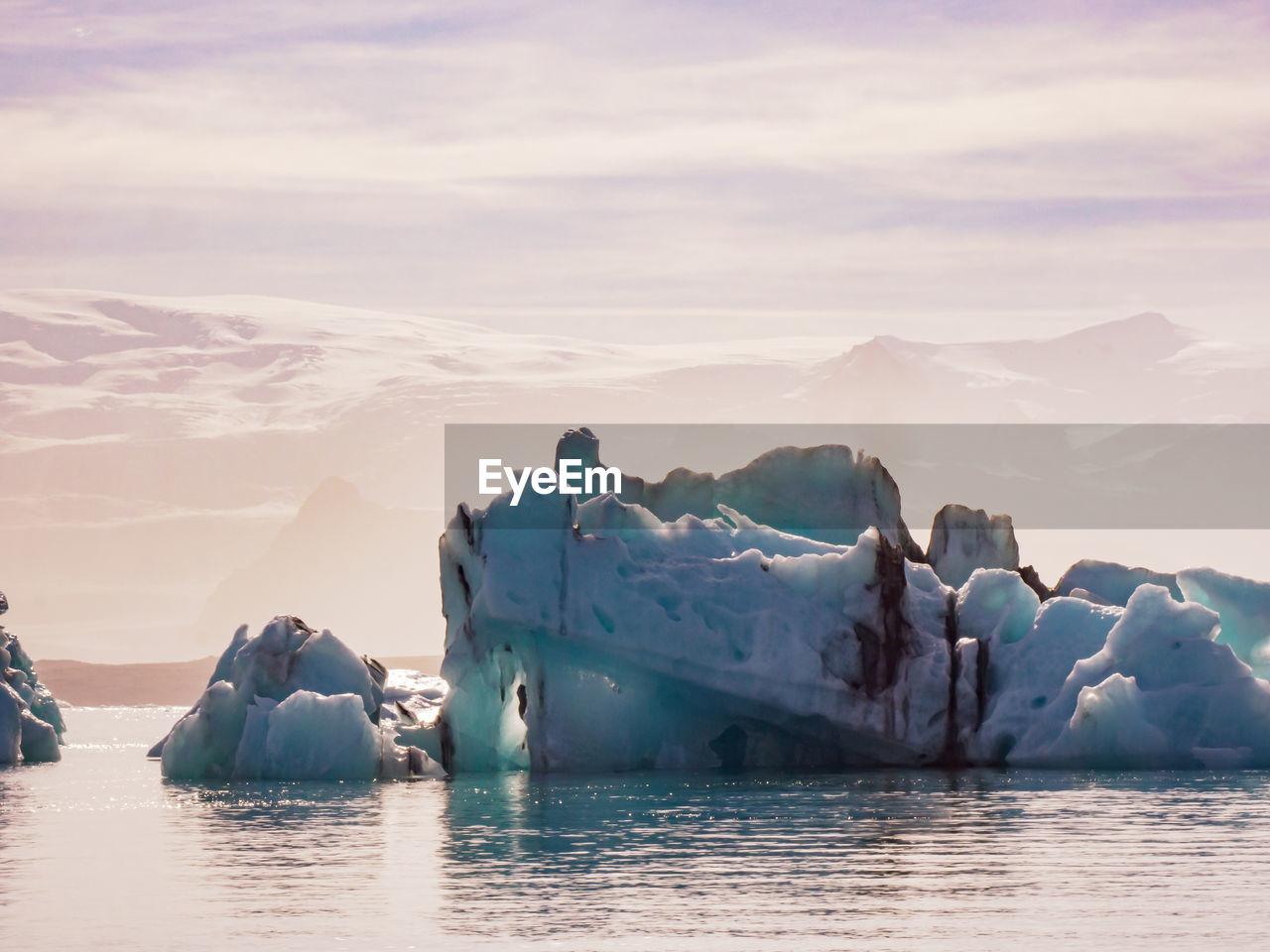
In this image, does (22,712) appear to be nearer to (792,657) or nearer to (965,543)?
(792,657)

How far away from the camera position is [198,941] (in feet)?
49.5

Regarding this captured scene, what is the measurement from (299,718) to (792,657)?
9.03m

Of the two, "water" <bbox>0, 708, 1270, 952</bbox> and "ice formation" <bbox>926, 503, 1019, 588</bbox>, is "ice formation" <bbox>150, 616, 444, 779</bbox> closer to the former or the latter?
"water" <bbox>0, 708, 1270, 952</bbox>

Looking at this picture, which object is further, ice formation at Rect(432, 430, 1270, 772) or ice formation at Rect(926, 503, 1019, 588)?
ice formation at Rect(926, 503, 1019, 588)

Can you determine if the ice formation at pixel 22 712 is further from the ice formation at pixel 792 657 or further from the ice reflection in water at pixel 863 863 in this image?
the ice reflection in water at pixel 863 863

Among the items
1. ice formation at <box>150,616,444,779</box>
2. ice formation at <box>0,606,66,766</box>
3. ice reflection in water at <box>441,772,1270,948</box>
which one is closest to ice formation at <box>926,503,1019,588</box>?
ice reflection in water at <box>441,772,1270,948</box>

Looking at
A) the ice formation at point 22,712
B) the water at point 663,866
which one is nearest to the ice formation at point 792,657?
the water at point 663,866

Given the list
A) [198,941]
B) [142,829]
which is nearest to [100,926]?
[198,941]

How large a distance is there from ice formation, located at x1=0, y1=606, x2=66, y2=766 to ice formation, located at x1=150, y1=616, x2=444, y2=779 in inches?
498

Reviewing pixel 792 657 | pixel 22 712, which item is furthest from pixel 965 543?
pixel 22 712

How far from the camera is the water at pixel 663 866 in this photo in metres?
15.2

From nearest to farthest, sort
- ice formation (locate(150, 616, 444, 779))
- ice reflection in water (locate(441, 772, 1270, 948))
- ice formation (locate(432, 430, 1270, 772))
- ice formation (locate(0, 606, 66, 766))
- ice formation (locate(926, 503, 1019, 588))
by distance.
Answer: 1. ice reflection in water (locate(441, 772, 1270, 948))
2. ice formation (locate(432, 430, 1270, 772))
3. ice formation (locate(150, 616, 444, 779))
4. ice formation (locate(926, 503, 1019, 588))
5. ice formation (locate(0, 606, 66, 766))

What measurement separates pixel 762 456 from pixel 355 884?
2080 centimetres

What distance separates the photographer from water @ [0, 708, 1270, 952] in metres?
15.2
